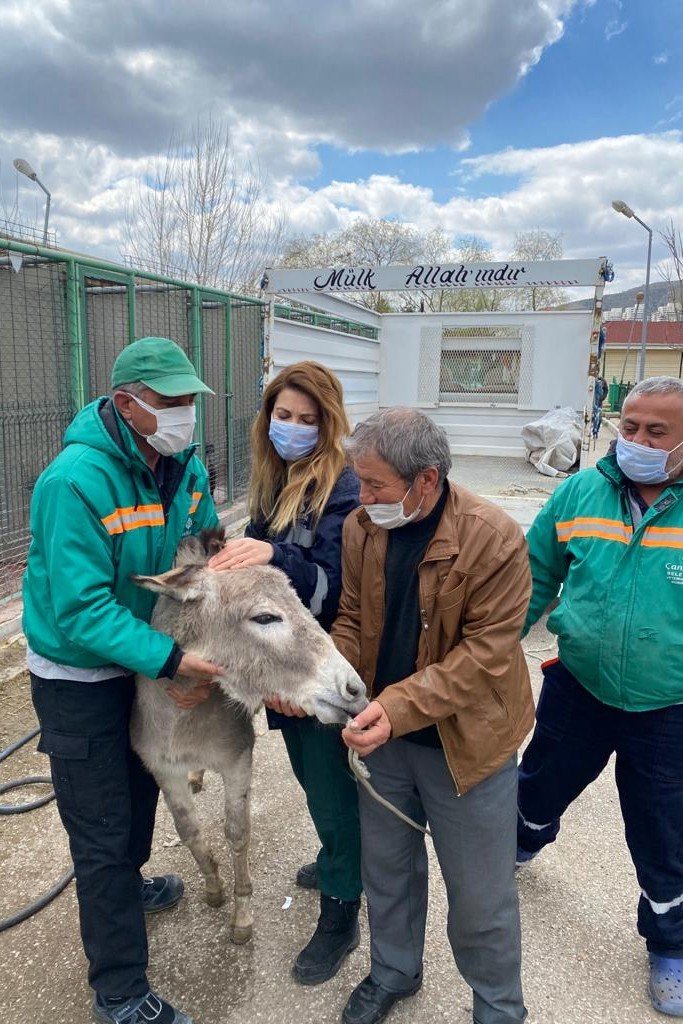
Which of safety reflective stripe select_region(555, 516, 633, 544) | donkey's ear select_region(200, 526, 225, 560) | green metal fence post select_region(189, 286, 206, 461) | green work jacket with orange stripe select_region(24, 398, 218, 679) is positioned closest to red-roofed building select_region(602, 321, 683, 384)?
green metal fence post select_region(189, 286, 206, 461)

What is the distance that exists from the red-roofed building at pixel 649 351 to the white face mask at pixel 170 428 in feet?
137

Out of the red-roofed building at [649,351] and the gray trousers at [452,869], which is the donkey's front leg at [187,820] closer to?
the gray trousers at [452,869]

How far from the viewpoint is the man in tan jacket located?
6.09 feet

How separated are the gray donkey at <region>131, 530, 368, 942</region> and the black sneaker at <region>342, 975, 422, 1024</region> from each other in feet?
1.73

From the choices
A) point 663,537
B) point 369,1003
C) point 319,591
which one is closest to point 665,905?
point 369,1003

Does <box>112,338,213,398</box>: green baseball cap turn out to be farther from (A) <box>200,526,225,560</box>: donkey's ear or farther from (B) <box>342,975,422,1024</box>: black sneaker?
(B) <box>342,975,422,1024</box>: black sneaker

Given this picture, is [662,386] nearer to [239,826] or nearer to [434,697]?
[434,697]

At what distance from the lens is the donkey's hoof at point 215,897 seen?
2721 millimetres

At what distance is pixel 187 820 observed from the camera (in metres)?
2.55

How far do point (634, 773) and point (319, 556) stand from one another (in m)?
1.42

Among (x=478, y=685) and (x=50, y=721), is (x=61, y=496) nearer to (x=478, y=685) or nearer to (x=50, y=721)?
(x=50, y=721)

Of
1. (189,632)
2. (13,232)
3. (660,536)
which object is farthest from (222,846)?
(13,232)

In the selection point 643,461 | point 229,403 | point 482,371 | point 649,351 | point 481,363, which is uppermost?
point 649,351

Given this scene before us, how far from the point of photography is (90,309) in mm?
7395
